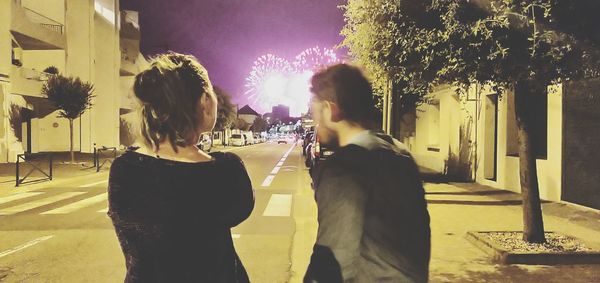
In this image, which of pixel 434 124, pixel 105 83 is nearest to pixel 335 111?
pixel 434 124

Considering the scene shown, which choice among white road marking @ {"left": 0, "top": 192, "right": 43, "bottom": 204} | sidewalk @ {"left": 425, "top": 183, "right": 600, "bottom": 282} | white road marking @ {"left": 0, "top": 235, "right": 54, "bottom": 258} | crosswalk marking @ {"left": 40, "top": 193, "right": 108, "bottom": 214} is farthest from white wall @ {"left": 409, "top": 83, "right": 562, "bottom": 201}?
white road marking @ {"left": 0, "top": 192, "right": 43, "bottom": 204}

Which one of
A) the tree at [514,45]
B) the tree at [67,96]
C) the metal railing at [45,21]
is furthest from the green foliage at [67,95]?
the tree at [514,45]

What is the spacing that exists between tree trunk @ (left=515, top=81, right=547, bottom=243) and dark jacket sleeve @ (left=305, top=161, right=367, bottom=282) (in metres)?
5.78

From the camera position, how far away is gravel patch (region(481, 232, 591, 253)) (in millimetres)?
6418

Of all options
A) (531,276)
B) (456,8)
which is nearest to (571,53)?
(456,8)

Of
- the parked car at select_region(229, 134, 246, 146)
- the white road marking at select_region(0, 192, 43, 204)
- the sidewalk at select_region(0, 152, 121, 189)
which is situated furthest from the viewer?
the parked car at select_region(229, 134, 246, 146)

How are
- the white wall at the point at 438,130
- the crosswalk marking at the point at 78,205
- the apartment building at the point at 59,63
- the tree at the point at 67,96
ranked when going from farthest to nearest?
the apartment building at the point at 59,63 → the tree at the point at 67,96 → the white wall at the point at 438,130 → the crosswalk marking at the point at 78,205

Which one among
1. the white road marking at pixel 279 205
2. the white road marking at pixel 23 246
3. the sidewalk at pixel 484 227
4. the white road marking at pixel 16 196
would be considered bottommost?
the white road marking at pixel 279 205

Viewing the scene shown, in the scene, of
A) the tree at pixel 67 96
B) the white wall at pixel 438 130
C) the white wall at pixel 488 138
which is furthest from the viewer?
the tree at pixel 67 96

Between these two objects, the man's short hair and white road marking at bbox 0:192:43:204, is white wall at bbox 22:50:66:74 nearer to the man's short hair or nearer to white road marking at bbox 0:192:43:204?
white road marking at bbox 0:192:43:204

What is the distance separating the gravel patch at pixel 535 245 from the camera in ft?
21.1

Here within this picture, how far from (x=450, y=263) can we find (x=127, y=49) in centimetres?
4511

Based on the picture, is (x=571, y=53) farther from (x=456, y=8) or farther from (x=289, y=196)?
(x=289, y=196)

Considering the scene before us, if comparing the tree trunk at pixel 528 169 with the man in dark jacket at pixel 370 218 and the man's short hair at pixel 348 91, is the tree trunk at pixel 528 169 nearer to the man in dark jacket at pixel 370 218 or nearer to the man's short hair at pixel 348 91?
the man's short hair at pixel 348 91
